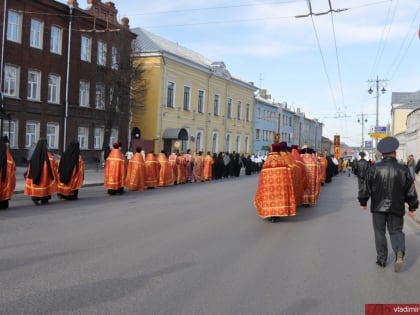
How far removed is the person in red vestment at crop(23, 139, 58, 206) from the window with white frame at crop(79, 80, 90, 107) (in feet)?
73.5

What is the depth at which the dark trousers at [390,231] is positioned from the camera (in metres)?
6.71

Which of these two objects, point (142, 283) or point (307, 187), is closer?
point (142, 283)

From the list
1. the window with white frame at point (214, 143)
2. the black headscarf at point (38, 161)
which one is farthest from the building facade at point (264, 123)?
the black headscarf at point (38, 161)

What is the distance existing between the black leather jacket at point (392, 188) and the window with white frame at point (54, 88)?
2873 centimetres

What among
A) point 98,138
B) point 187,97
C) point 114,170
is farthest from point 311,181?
point 187,97

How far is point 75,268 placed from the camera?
6.51 m

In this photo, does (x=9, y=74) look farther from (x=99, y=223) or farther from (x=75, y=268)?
(x=75, y=268)

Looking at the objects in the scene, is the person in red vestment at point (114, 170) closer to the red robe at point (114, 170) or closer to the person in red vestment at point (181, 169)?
the red robe at point (114, 170)

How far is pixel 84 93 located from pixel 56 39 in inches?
168

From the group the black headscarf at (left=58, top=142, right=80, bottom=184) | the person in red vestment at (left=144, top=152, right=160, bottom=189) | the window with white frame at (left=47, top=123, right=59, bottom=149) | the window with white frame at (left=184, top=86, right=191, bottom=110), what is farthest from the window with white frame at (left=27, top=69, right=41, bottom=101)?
the window with white frame at (left=184, top=86, right=191, bottom=110)

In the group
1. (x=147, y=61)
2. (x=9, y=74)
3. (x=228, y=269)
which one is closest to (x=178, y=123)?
(x=147, y=61)

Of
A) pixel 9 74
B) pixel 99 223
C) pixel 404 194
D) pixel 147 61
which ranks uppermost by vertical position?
pixel 147 61

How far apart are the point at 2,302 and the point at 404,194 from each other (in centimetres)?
489

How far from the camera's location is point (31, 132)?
103 ft
